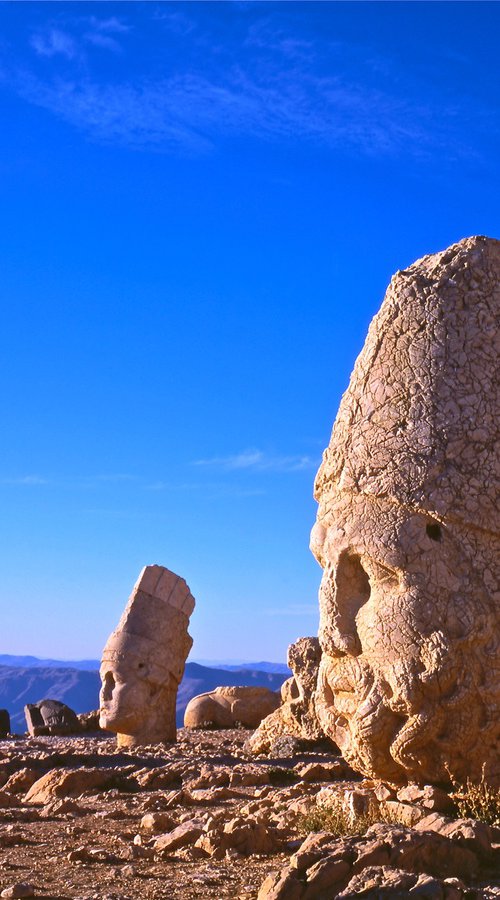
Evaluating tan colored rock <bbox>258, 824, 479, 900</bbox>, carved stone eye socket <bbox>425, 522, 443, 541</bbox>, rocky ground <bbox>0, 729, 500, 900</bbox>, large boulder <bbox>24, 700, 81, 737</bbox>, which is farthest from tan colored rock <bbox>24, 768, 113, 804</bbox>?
large boulder <bbox>24, 700, 81, 737</bbox>

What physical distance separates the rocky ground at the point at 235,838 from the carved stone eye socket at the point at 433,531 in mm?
1575

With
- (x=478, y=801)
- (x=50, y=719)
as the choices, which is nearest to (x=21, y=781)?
(x=478, y=801)

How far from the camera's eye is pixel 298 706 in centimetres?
1292

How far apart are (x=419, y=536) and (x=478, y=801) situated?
5.39 feet

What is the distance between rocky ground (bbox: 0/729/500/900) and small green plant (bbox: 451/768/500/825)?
0.13 metres

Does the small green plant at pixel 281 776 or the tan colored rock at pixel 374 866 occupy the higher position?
the small green plant at pixel 281 776

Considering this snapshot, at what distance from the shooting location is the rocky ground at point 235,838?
193 inches

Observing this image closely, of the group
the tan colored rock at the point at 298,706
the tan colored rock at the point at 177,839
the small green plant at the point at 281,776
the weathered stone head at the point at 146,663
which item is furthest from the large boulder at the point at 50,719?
the tan colored rock at the point at 177,839

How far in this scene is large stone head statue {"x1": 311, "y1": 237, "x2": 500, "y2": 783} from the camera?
6797 millimetres

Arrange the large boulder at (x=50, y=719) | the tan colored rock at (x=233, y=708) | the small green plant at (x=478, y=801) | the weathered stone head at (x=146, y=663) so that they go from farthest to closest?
the large boulder at (x=50, y=719) < the tan colored rock at (x=233, y=708) < the weathered stone head at (x=146, y=663) < the small green plant at (x=478, y=801)

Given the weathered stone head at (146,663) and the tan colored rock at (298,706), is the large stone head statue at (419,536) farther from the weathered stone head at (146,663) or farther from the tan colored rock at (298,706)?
the weathered stone head at (146,663)

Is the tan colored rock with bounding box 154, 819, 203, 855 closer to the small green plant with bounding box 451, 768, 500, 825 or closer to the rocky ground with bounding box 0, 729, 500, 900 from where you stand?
the rocky ground with bounding box 0, 729, 500, 900

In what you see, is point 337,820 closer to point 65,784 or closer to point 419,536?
point 419,536

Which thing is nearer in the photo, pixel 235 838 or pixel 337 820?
pixel 235 838
